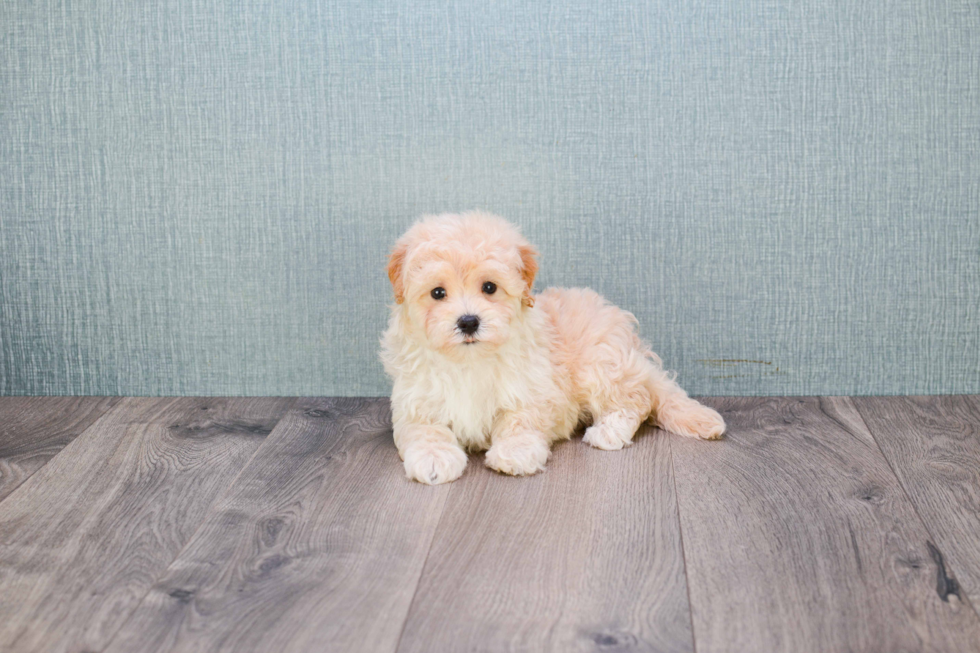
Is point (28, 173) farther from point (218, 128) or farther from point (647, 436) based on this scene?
point (647, 436)

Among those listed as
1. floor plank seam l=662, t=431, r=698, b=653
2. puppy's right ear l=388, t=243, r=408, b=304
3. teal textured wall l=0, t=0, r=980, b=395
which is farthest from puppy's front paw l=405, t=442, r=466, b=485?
teal textured wall l=0, t=0, r=980, b=395

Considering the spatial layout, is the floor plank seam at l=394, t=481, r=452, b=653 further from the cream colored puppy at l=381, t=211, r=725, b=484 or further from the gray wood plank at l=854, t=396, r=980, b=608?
the gray wood plank at l=854, t=396, r=980, b=608

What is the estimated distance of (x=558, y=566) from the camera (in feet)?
5.15

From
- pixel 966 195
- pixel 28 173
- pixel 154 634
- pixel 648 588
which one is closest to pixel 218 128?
pixel 28 173

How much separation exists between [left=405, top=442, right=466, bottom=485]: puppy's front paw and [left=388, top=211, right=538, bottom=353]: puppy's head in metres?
0.24

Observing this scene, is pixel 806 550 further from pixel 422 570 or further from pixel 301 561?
pixel 301 561

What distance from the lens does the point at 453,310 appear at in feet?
6.43

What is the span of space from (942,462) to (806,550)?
0.68m

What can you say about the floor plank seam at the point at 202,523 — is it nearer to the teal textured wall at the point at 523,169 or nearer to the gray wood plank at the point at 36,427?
the teal textured wall at the point at 523,169

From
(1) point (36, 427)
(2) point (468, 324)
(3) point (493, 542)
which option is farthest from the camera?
(1) point (36, 427)

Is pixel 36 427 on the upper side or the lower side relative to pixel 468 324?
lower

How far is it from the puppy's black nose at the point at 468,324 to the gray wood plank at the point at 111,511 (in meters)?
0.67

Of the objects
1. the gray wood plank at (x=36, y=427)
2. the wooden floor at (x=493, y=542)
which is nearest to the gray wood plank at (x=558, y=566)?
the wooden floor at (x=493, y=542)

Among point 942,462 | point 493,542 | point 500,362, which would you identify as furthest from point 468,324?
point 942,462
